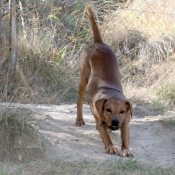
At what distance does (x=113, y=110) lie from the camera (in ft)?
17.7

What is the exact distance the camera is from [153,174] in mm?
4680

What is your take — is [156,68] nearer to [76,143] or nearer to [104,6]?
[104,6]

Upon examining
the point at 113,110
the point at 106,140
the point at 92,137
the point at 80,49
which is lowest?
the point at 92,137

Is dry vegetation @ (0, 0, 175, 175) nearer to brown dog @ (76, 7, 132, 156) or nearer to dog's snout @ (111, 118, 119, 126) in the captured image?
brown dog @ (76, 7, 132, 156)

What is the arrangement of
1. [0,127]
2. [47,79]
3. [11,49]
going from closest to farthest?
1. [0,127]
2. [11,49]
3. [47,79]

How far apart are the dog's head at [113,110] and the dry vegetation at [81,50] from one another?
4.53ft

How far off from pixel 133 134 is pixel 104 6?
18.1 ft

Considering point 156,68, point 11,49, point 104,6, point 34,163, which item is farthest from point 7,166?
point 104,6

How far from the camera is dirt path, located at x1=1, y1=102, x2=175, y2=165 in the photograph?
17.5 ft

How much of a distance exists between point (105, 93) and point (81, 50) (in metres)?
4.32

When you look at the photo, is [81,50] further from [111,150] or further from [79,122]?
[111,150]

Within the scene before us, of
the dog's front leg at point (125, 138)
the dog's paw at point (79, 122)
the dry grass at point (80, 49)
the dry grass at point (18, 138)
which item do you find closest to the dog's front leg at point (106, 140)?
the dog's front leg at point (125, 138)

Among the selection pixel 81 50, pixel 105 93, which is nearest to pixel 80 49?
pixel 81 50

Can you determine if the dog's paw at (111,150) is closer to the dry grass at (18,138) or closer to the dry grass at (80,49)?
the dry grass at (18,138)
